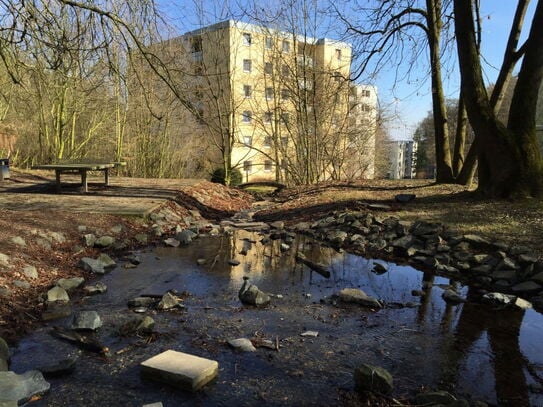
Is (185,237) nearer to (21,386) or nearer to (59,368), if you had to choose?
(59,368)

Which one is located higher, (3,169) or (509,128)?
(509,128)

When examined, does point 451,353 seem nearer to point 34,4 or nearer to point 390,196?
point 34,4

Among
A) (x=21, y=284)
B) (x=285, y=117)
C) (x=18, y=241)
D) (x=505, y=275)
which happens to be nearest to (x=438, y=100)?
(x=285, y=117)

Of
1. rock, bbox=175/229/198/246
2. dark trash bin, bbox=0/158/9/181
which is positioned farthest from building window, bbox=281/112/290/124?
rock, bbox=175/229/198/246

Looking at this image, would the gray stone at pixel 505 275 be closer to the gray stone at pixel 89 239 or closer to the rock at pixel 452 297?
the rock at pixel 452 297

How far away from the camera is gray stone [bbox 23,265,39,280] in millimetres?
4934

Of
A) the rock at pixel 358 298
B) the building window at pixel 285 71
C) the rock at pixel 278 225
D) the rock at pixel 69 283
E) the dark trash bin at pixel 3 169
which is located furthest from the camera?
the building window at pixel 285 71

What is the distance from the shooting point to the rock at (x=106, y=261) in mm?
5863

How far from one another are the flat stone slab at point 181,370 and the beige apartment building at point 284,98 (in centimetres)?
1340

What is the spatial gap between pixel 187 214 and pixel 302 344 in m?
7.21

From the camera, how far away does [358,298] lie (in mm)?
4793

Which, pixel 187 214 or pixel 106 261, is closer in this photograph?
pixel 106 261

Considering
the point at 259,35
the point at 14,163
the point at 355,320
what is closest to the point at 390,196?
the point at 355,320

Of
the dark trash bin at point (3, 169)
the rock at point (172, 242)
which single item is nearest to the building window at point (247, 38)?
the dark trash bin at point (3, 169)
